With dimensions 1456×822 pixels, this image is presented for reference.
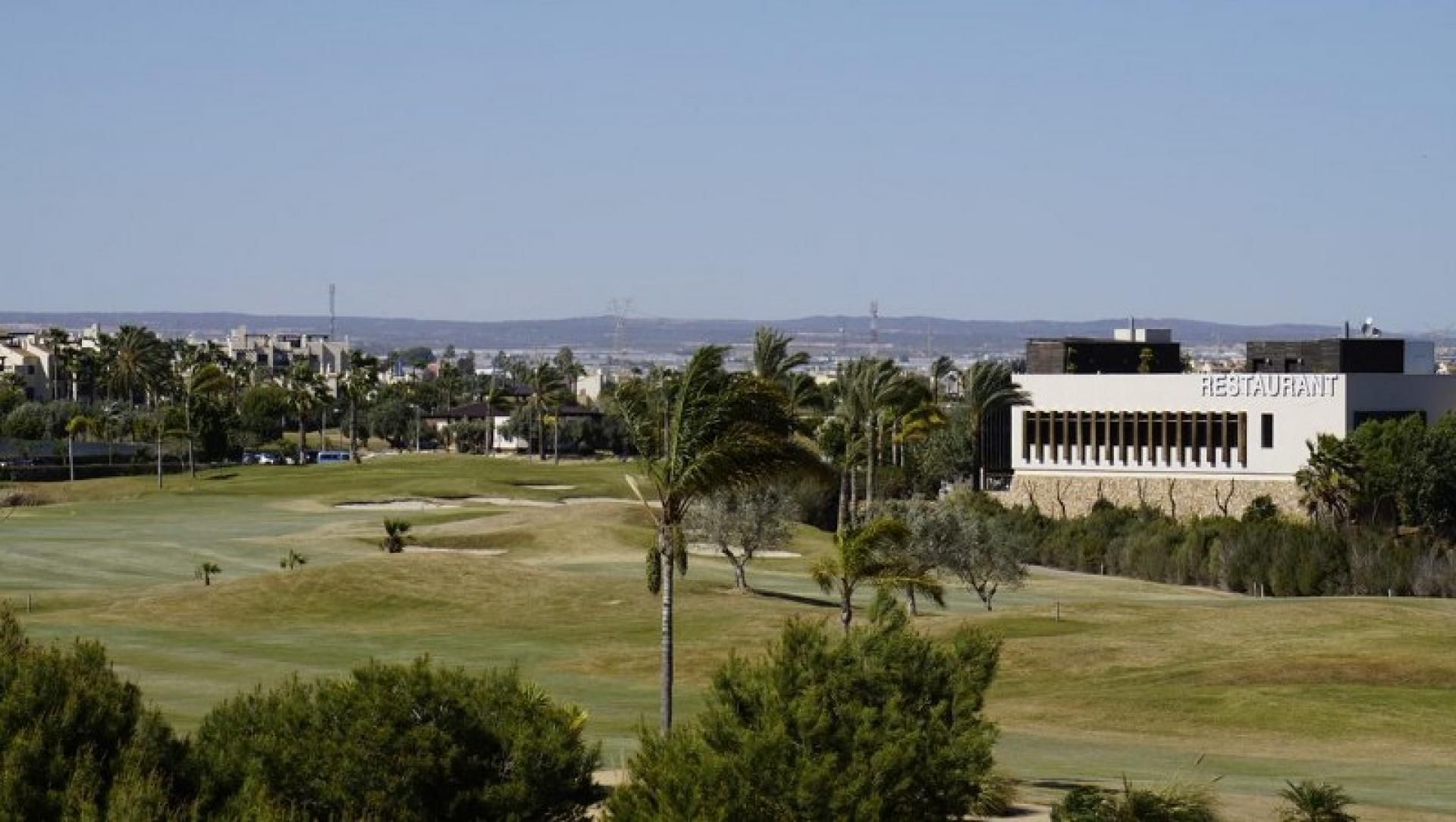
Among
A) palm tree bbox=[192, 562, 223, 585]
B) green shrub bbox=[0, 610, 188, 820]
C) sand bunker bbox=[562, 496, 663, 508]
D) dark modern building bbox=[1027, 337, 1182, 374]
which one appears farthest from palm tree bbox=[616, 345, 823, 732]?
dark modern building bbox=[1027, 337, 1182, 374]

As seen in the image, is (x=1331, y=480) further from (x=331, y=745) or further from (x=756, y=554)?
(x=331, y=745)

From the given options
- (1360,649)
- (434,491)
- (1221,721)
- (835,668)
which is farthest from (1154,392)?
(835,668)

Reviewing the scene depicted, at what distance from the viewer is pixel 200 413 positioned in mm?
170500

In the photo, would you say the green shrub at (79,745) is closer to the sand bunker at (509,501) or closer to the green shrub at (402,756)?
the green shrub at (402,756)

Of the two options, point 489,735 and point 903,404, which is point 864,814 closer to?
point 489,735

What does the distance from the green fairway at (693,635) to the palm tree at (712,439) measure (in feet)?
13.8

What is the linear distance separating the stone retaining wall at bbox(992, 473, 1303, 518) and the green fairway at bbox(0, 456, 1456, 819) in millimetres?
18490

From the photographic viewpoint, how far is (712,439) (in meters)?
39.9

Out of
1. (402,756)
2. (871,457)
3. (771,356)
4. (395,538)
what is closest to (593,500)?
(771,356)

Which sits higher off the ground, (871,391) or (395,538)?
(871,391)

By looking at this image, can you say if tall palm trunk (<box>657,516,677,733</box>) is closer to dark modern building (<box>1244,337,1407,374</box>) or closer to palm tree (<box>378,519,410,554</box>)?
palm tree (<box>378,519,410,554</box>)

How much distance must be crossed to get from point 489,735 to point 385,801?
5.85ft

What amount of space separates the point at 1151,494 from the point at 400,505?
40868 millimetres

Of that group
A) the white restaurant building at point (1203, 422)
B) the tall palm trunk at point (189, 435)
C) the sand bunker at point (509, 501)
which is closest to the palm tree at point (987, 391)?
the white restaurant building at point (1203, 422)
